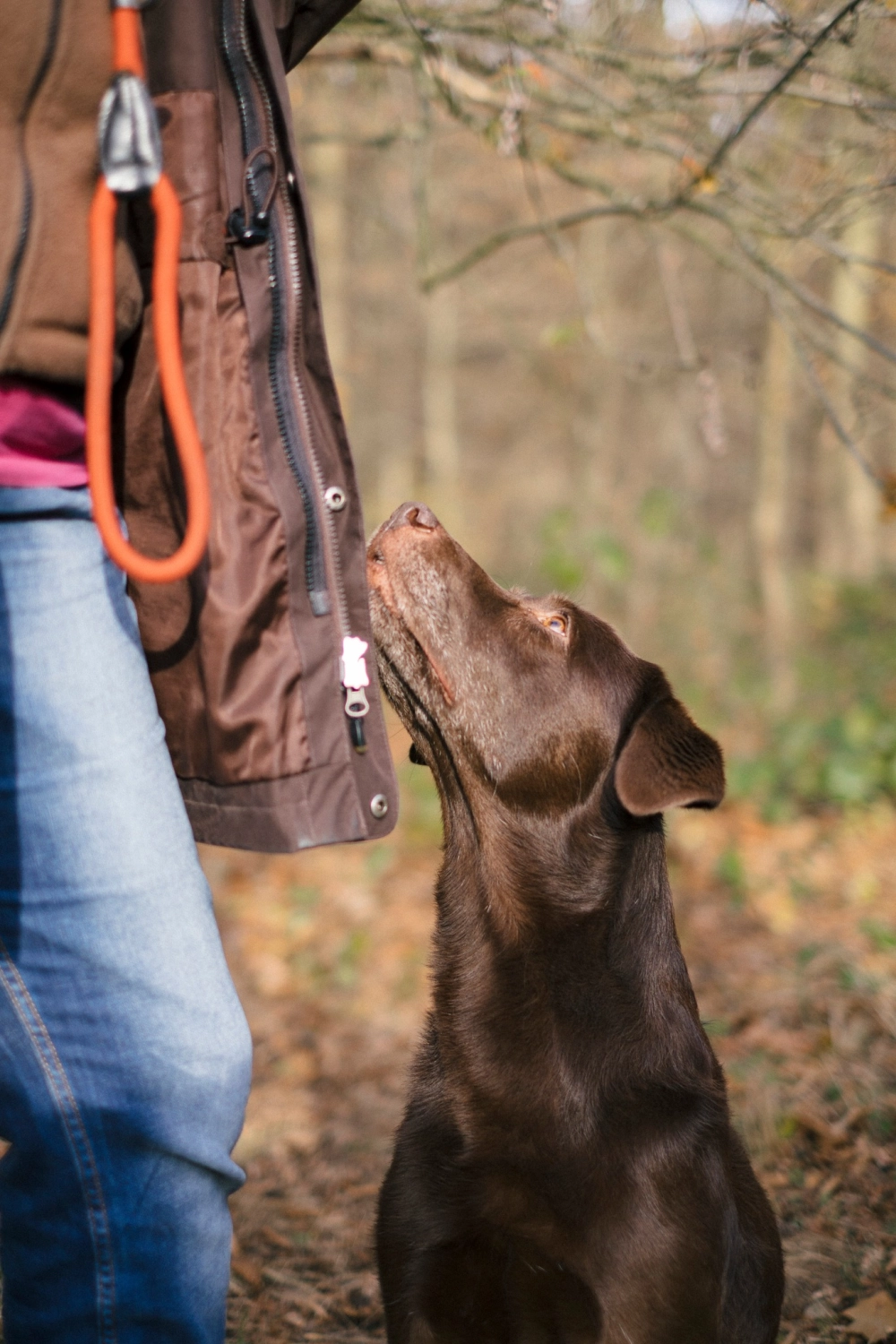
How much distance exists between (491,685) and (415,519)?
48 cm

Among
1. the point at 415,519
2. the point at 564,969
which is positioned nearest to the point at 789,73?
the point at 415,519

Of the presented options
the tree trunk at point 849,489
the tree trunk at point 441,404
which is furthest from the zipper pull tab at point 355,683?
the tree trunk at point 441,404

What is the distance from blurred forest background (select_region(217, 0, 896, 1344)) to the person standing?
1.49 metres

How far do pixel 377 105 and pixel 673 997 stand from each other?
21.1 feet

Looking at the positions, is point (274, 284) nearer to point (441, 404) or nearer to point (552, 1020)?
point (552, 1020)

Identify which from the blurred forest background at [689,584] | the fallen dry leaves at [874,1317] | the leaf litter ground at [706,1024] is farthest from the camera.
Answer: the blurred forest background at [689,584]

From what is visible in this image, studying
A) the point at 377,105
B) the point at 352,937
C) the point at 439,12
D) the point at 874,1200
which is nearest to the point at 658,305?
the point at 377,105

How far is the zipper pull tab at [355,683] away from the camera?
7.02 feet

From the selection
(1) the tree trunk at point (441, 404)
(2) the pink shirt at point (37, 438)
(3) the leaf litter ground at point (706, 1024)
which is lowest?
(3) the leaf litter ground at point (706, 1024)

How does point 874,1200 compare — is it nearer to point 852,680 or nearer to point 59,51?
point 59,51

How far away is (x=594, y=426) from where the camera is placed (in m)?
11.1

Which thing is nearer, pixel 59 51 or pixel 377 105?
pixel 59 51

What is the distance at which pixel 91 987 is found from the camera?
6.19 ft

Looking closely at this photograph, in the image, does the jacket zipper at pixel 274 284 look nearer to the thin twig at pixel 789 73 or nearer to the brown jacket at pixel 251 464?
the brown jacket at pixel 251 464
